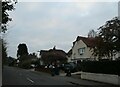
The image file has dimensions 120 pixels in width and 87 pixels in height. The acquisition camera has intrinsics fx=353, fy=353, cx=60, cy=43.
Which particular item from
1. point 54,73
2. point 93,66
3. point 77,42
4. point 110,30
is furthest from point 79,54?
point 110,30

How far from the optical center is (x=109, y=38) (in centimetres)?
2850

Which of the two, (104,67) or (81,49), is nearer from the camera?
(104,67)

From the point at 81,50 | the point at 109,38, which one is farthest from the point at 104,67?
the point at 81,50

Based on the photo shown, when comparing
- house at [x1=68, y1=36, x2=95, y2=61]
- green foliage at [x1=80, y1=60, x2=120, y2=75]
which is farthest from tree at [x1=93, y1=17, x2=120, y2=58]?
house at [x1=68, y1=36, x2=95, y2=61]

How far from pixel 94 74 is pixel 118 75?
6206mm

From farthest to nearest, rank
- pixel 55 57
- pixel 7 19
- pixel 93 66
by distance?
pixel 55 57, pixel 93 66, pixel 7 19

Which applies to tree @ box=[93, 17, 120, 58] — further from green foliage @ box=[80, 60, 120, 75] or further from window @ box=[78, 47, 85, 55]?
window @ box=[78, 47, 85, 55]

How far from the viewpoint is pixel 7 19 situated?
31.9 metres

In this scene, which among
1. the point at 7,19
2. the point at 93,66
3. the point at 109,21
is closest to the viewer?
the point at 109,21

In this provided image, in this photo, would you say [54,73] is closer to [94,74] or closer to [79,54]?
[94,74]

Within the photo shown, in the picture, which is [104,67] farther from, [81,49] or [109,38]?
[81,49]

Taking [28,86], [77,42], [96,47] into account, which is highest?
[77,42]

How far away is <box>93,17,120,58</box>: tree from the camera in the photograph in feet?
92.1

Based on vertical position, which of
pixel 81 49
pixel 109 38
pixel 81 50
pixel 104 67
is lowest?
pixel 104 67
